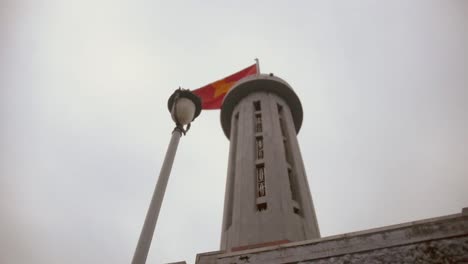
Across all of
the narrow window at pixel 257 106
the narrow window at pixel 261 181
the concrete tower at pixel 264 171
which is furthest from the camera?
the narrow window at pixel 257 106

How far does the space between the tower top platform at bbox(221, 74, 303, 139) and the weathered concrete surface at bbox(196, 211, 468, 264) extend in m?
17.4

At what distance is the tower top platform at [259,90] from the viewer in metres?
24.3

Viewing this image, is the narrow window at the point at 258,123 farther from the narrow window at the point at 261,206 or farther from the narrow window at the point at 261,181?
the narrow window at the point at 261,206

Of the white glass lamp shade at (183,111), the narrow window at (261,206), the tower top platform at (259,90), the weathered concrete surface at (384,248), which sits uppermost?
the tower top platform at (259,90)

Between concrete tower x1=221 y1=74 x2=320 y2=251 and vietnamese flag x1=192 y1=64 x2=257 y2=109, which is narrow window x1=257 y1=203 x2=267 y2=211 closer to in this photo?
concrete tower x1=221 y1=74 x2=320 y2=251

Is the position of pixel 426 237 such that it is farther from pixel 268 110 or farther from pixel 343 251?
pixel 268 110

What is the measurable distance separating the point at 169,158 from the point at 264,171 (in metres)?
11.3

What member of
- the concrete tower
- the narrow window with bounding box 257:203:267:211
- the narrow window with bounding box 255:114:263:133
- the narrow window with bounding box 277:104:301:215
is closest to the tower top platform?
the concrete tower

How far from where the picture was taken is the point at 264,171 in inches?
724

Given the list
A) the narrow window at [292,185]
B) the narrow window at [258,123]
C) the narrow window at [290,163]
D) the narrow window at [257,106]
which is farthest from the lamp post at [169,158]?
the narrow window at [257,106]

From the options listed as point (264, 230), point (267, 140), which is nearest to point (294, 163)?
point (267, 140)

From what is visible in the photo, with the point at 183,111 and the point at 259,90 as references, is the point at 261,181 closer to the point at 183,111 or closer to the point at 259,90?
A: the point at 259,90

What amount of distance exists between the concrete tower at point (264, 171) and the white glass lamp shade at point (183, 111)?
5557mm

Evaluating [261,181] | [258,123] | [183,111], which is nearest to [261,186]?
[261,181]
